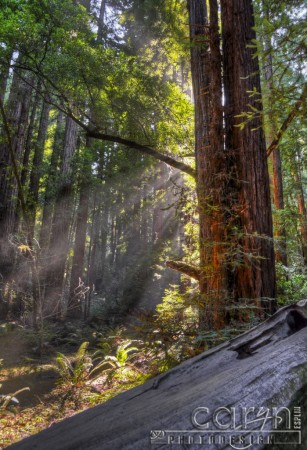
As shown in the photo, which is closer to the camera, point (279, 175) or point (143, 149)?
point (143, 149)

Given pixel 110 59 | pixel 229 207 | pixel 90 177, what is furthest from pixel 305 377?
pixel 90 177

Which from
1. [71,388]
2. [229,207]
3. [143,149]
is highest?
[143,149]

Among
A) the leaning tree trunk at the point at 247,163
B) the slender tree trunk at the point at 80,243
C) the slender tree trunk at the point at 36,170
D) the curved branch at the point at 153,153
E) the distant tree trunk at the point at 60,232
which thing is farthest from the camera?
the slender tree trunk at the point at 80,243

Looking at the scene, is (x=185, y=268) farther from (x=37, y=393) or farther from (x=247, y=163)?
(x=37, y=393)

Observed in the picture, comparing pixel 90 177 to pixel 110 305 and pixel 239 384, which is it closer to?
pixel 110 305

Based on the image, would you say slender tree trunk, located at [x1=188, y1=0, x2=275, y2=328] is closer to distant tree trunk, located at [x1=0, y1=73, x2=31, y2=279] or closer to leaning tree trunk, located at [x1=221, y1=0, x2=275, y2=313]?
leaning tree trunk, located at [x1=221, y1=0, x2=275, y2=313]

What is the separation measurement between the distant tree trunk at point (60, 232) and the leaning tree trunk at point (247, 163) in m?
11.1

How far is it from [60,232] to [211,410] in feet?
48.0

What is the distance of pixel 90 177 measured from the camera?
51.3ft

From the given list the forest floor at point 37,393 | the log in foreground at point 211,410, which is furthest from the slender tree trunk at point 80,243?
the log in foreground at point 211,410

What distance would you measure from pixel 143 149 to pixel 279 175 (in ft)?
27.8

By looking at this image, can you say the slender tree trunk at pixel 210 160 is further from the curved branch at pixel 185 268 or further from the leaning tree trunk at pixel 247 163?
the curved branch at pixel 185 268

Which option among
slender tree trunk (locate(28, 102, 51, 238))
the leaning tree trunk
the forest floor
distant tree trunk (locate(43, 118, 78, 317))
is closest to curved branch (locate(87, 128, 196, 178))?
the leaning tree trunk

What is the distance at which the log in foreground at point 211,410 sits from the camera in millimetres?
772
